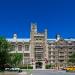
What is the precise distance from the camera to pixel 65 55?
164375mm

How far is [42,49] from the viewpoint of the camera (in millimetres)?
160875

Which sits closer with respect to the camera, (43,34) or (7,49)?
(7,49)

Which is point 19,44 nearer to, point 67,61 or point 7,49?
point 67,61

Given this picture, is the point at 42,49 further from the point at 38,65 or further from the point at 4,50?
the point at 4,50

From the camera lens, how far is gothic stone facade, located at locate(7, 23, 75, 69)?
159 metres

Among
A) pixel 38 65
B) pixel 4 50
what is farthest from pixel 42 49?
pixel 4 50

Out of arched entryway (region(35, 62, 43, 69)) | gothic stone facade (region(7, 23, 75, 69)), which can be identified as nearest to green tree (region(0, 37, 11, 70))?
gothic stone facade (region(7, 23, 75, 69))

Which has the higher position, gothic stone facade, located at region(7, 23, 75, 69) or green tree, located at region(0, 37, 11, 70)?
gothic stone facade, located at region(7, 23, 75, 69)

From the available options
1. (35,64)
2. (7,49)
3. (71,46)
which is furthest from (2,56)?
(71,46)

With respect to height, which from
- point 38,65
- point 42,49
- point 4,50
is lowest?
A: point 38,65

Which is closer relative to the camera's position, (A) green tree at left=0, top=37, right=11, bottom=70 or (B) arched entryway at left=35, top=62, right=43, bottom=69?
(A) green tree at left=0, top=37, right=11, bottom=70

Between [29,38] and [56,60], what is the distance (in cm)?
1858

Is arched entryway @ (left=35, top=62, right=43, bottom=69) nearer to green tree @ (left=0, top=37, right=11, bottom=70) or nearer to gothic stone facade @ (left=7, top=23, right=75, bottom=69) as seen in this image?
gothic stone facade @ (left=7, top=23, right=75, bottom=69)

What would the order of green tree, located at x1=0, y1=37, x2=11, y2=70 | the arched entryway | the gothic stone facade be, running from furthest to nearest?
the gothic stone facade < the arched entryway < green tree, located at x1=0, y1=37, x2=11, y2=70
